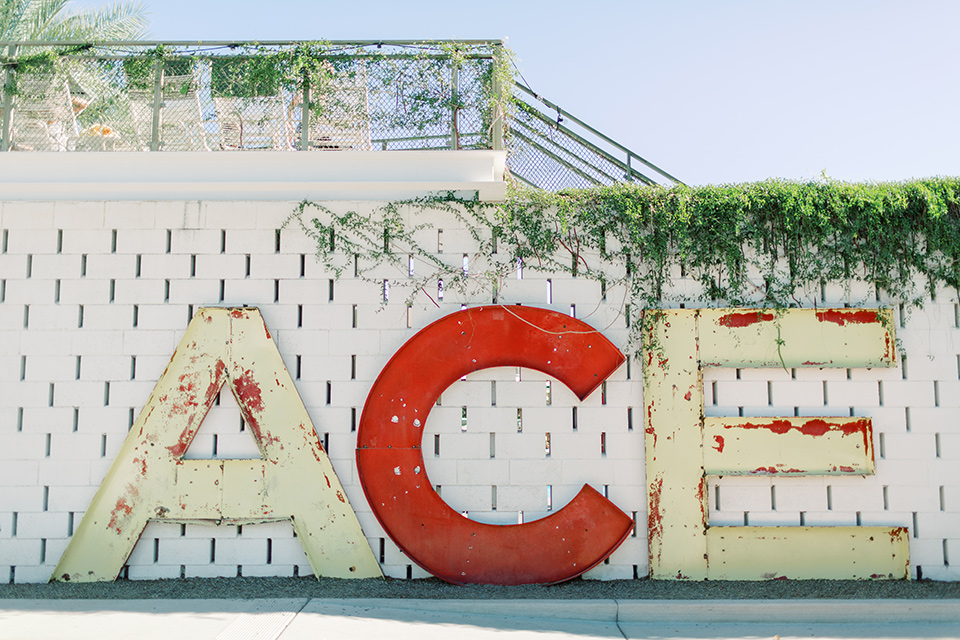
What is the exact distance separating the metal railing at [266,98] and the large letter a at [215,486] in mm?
2371

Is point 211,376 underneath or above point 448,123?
underneath

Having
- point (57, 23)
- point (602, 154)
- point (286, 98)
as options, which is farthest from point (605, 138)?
point (57, 23)

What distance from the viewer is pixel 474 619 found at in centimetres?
550

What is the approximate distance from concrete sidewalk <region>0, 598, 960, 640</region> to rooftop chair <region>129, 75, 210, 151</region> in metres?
4.09

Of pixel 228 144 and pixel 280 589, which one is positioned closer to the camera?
pixel 280 589

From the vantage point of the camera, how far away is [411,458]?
6.29 metres

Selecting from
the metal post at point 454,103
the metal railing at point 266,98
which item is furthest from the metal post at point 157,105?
the metal post at point 454,103

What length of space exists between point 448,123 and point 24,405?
15.4 feet

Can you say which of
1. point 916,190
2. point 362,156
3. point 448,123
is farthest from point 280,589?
point 916,190

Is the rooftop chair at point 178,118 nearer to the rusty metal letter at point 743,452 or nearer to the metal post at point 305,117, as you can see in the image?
the metal post at point 305,117

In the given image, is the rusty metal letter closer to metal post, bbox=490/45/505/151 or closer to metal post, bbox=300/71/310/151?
metal post, bbox=490/45/505/151

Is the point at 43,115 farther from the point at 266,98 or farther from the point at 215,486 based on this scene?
the point at 215,486

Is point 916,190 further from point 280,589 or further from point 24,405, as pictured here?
point 24,405

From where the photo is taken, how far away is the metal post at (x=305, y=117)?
664cm
